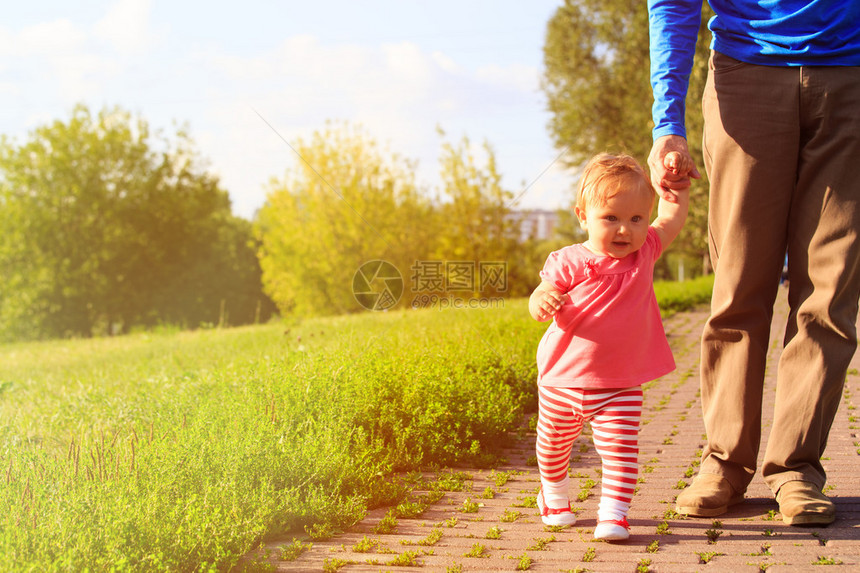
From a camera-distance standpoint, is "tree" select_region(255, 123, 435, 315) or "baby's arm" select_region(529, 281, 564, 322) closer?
"baby's arm" select_region(529, 281, 564, 322)

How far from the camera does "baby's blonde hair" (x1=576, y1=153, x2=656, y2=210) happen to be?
2.76m

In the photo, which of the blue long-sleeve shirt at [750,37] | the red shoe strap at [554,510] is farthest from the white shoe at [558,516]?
the blue long-sleeve shirt at [750,37]

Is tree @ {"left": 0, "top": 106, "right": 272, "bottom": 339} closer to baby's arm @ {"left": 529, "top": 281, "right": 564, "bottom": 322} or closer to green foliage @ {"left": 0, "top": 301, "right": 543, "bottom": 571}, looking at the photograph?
green foliage @ {"left": 0, "top": 301, "right": 543, "bottom": 571}

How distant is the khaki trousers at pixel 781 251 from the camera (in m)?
2.84

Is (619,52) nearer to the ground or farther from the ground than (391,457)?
farther from the ground

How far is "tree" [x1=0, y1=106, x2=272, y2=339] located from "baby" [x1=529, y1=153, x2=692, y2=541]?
40966 mm

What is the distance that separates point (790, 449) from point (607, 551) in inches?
33.4

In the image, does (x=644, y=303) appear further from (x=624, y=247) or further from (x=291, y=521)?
(x=291, y=521)

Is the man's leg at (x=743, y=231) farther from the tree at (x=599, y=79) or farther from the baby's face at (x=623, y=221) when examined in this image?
the tree at (x=599, y=79)

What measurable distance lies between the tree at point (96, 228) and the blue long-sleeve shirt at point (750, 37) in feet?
A: 135

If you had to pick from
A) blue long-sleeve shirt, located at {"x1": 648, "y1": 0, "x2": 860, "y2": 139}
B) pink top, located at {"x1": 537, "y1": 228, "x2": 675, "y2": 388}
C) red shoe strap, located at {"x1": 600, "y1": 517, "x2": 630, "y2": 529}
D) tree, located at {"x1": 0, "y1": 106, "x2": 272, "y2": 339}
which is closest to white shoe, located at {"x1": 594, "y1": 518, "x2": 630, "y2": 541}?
red shoe strap, located at {"x1": 600, "y1": 517, "x2": 630, "y2": 529}

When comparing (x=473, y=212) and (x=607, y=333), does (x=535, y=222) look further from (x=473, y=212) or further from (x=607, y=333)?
(x=607, y=333)

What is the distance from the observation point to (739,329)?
9.96ft

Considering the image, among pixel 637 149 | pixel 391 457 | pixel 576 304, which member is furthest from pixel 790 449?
pixel 637 149
